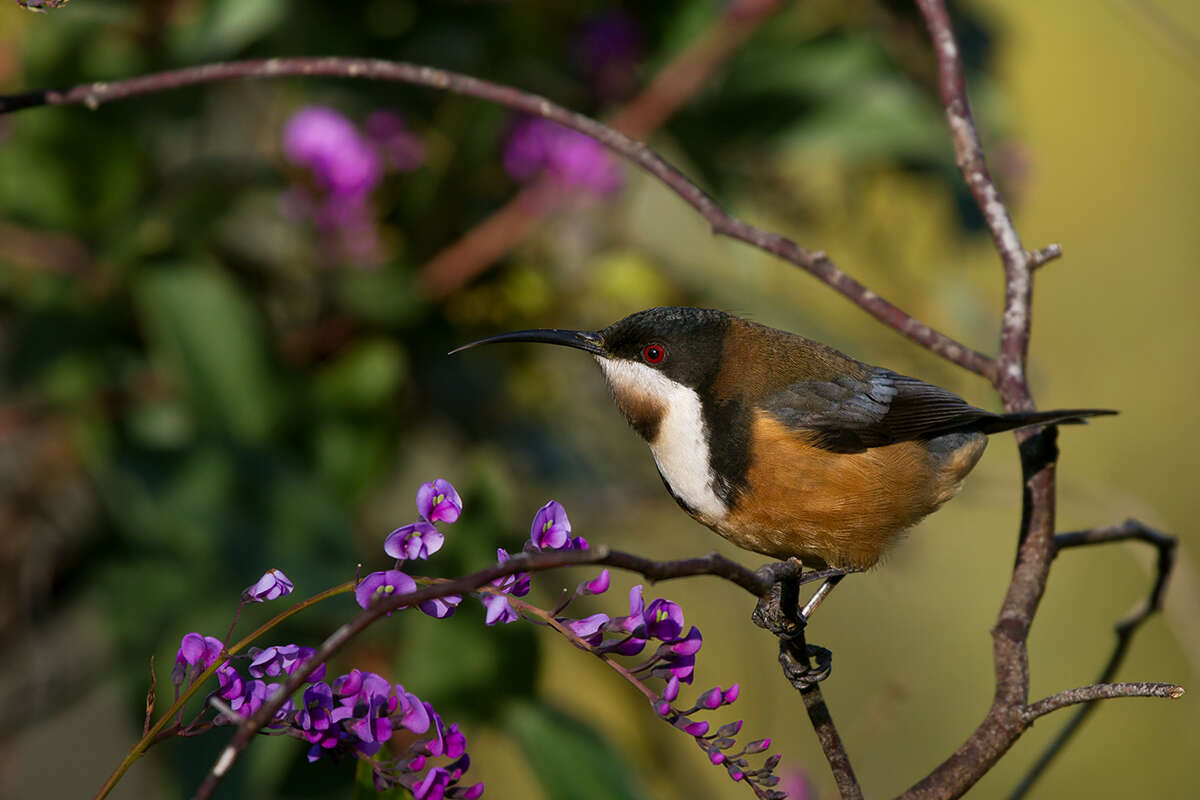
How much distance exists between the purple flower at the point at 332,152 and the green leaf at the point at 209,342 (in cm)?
31

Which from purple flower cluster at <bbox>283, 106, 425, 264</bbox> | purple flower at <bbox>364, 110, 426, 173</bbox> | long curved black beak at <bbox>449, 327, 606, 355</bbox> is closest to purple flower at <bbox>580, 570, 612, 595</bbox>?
long curved black beak at <bbox>449, 327, 606, 355</bbox>

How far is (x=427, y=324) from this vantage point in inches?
108

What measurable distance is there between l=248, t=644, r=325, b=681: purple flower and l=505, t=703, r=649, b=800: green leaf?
1.21 m

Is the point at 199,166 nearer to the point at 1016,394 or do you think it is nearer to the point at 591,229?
the point at 591,229

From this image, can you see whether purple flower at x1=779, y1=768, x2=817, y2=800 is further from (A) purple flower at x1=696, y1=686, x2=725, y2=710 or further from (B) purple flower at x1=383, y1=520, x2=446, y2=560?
(B) purple flower at x1=383, y1=520, x2=446, y2=560

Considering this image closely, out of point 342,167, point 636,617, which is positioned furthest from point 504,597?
point 342,167

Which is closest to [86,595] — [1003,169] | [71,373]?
[71,373]

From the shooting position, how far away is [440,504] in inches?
40.8

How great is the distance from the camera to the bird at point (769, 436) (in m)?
1.76

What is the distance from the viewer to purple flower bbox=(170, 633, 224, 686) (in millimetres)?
968

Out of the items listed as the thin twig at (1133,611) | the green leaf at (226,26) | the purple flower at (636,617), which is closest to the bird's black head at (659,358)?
the thin twig at (1133,611)

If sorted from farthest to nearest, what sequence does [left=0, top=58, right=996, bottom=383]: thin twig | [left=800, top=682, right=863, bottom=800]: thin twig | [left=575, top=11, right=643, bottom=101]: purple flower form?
[left=575, top=11, right=643, bottom=101]: purple flower → [left=0, top=58, right=996, bottom=383]: thin twig → [left=800, top=682, right=863, bottom=800]: thin twig

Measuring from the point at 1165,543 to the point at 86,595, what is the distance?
217 centimetres

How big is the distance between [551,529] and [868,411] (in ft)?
3.35
